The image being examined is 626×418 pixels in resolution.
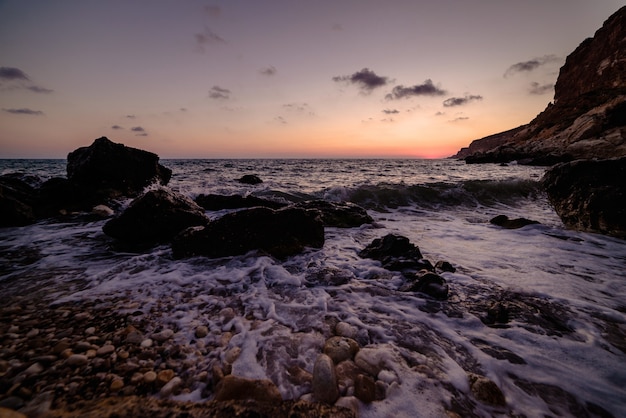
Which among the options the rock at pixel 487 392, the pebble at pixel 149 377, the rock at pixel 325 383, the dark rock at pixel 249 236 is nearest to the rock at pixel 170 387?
the pebble at pixel 149 377

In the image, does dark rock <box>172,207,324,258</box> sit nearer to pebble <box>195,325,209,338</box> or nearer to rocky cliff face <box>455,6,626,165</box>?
pebble <box>195,325,209,338</box>

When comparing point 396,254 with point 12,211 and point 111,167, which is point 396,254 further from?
point 111,167

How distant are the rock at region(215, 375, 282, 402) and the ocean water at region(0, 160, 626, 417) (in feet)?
0.42

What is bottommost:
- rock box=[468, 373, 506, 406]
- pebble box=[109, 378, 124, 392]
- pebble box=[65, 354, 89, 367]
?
rock box=[468, 373, 506, 406]

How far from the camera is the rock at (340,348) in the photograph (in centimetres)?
209

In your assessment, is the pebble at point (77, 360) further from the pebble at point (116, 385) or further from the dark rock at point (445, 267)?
the dark rock at point (445, 267)

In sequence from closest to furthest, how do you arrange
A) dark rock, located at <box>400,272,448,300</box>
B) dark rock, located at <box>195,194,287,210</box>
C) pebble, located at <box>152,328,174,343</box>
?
pebble, located at <box>152,328,174,343</box> → dark rock, located at <box>400,272,448,300</box> → dark rock, located at <box>195,194,287,210</box>

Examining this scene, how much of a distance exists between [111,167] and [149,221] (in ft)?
20.4

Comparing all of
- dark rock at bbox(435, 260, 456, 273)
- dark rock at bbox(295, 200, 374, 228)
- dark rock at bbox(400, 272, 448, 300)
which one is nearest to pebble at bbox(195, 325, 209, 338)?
dark rock at bbox(400, 272, 448, 300)

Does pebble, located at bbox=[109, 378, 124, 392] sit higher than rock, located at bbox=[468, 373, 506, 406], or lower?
A: higher

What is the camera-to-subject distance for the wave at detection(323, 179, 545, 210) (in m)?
11.1

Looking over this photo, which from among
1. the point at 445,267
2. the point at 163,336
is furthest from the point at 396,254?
the point at 163,336

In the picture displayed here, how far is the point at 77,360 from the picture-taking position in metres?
1.96

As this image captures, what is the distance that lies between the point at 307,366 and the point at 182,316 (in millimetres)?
1487
